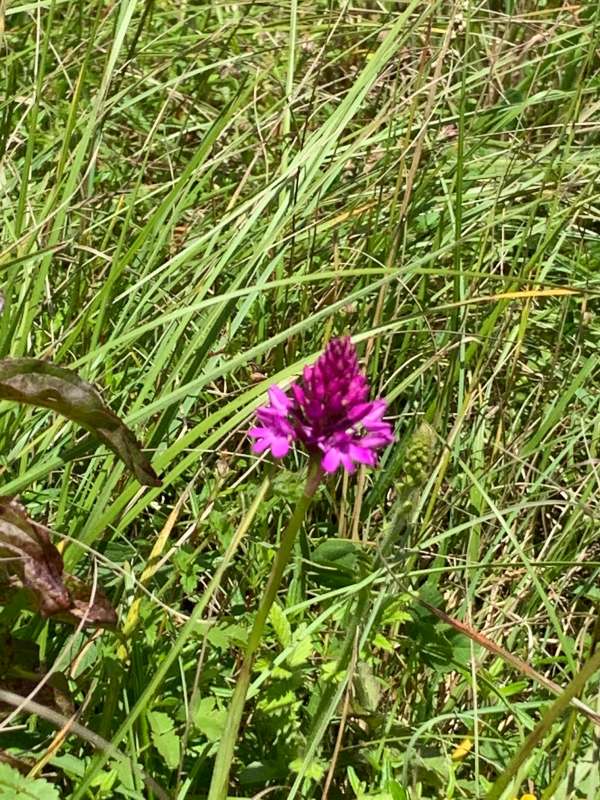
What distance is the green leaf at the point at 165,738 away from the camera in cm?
122

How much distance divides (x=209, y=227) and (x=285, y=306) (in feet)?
0.75

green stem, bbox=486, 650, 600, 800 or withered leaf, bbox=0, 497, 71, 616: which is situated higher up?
withered leaf, bbox=0, 497, 71, 616

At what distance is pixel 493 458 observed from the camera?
5.53ft

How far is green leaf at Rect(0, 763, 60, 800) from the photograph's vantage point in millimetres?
1063

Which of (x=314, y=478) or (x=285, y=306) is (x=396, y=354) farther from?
(x=314, y=478)

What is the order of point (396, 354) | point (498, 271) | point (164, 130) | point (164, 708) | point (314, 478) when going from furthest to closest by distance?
point (164, 130) < point (498, 271) < point (396, 354) < point (164, 708) < point (314, 478)

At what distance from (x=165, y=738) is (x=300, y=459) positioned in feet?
1.74

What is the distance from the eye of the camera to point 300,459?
1.67 metres

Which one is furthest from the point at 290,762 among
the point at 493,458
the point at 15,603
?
the point at 493,458

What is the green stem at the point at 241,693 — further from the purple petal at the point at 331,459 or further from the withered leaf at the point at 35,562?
the withered leaf at the point at 35,562

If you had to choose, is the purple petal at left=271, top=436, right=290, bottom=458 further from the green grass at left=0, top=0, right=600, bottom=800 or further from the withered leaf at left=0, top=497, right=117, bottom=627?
the withered leaf at left=0, top=497, right=117, bottom=627

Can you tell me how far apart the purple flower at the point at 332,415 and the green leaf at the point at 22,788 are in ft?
1.17

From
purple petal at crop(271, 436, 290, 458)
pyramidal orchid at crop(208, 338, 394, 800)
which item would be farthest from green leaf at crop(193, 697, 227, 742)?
purple petal at crop(271, 436, 290, 458)

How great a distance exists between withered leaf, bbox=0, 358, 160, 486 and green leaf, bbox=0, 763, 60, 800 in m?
0.31
